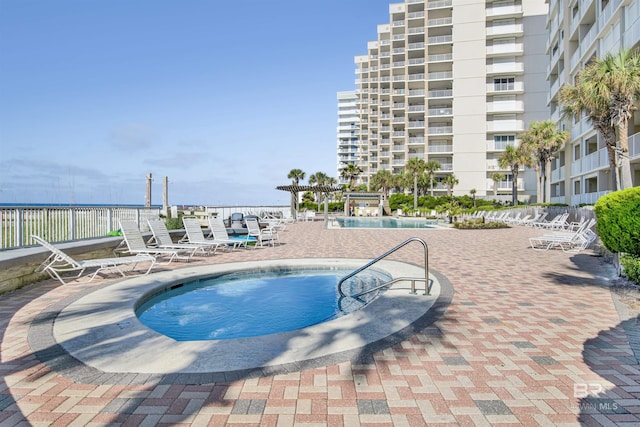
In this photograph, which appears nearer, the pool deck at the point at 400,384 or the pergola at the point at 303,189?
the pool deck at the point at 400,384

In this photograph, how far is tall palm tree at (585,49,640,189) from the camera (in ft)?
52.2

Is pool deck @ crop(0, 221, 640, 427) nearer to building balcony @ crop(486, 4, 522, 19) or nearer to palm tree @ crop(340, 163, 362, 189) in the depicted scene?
building balcony @ crop(486, 4, 522, 19)

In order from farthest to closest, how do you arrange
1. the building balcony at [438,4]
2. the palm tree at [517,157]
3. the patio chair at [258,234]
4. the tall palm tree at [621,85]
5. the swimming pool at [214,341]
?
the building balcony at [438,4] → the palm tree at [517,157] → the tall palm tree at [621,85] → the patio chair at [258,234] → the swimming pool at [214,341]

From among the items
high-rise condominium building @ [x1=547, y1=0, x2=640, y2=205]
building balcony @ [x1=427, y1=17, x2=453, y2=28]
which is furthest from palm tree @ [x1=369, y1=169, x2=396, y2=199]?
high-rise condominium building @ [x1=547, y1=0, x2=640, y2=205]

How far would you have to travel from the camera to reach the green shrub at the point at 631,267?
645 cm

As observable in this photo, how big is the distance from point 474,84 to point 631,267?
50590 millimetres

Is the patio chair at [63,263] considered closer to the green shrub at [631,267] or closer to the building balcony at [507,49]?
the green shrub at [631,267]

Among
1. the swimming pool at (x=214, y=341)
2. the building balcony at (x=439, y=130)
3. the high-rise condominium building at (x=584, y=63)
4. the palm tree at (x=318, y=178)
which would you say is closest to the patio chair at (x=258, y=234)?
the swimming pool at (x=214, y=341)

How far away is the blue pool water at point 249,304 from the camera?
5.29m

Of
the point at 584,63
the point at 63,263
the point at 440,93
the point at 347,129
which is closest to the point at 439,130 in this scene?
the point at 440,93

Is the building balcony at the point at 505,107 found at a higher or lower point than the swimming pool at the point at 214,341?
higher

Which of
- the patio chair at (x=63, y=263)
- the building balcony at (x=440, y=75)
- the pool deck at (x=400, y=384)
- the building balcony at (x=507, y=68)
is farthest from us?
the building balcony at (x=440, y=75)

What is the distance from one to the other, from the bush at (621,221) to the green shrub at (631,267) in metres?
0.55

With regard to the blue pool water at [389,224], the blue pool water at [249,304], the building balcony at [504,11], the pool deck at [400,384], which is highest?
the building balcony at [504,11]
